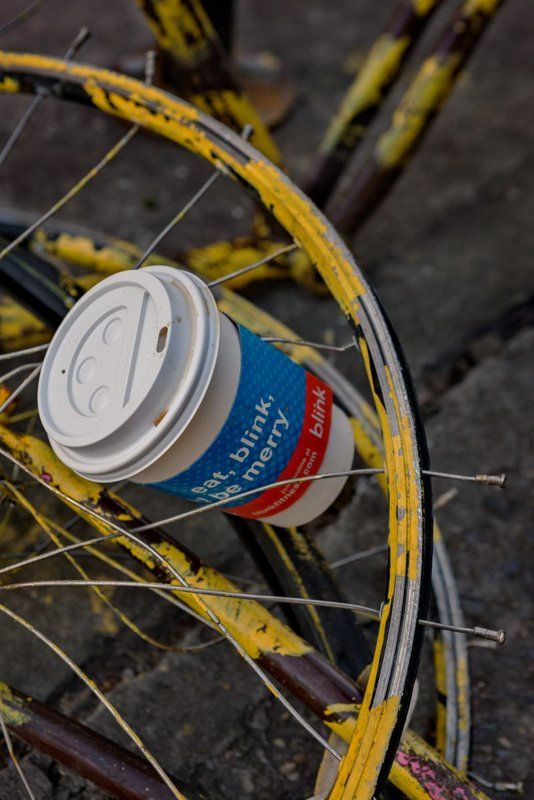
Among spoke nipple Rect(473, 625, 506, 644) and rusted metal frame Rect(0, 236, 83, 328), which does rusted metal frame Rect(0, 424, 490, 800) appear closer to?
spoke nipple Rect(473, 625, 506, 644)

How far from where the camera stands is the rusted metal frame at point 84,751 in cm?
112

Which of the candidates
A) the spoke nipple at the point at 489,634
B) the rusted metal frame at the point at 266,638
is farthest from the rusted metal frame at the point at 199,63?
the spoke nipple at the point at 489,634

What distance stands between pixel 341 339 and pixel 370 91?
0.68 meters

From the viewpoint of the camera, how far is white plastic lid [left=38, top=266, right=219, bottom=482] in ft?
3.30

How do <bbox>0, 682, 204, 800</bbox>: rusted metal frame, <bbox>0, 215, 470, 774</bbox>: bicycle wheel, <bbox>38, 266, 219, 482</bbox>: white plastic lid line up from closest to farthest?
<bbox>38, 266, 219, 482</bbox>: white plastic lid, <bbox>0, 682, 204, 800</bbox>: rusted metal frame, <bbox>0, 215, 470, 774</bbox>: bicycle wheel

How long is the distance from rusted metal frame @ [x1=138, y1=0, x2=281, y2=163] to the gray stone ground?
0.55 meters

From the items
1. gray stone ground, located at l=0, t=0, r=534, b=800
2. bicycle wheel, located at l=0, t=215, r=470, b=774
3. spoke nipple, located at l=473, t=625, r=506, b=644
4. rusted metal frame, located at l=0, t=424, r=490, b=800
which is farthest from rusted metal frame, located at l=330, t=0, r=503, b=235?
spoke nipple, located at l=473, t=625, r=506, b=644

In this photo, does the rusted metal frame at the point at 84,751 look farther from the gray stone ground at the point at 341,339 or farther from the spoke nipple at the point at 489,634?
the spoke nipple at the point at 489,634

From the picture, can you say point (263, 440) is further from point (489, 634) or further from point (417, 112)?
point (417, 112)

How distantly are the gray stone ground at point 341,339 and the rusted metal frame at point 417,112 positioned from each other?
276mm

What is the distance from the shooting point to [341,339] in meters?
2.24

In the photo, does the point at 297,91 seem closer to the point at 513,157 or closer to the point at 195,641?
the point at 513,157

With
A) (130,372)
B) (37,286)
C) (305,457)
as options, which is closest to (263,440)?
(305,457)

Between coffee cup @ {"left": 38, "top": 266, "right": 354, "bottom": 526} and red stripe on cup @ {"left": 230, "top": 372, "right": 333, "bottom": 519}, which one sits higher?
coffee cup @ {"left": 38, "top": 266, "right": 354, "bottom": 526}
